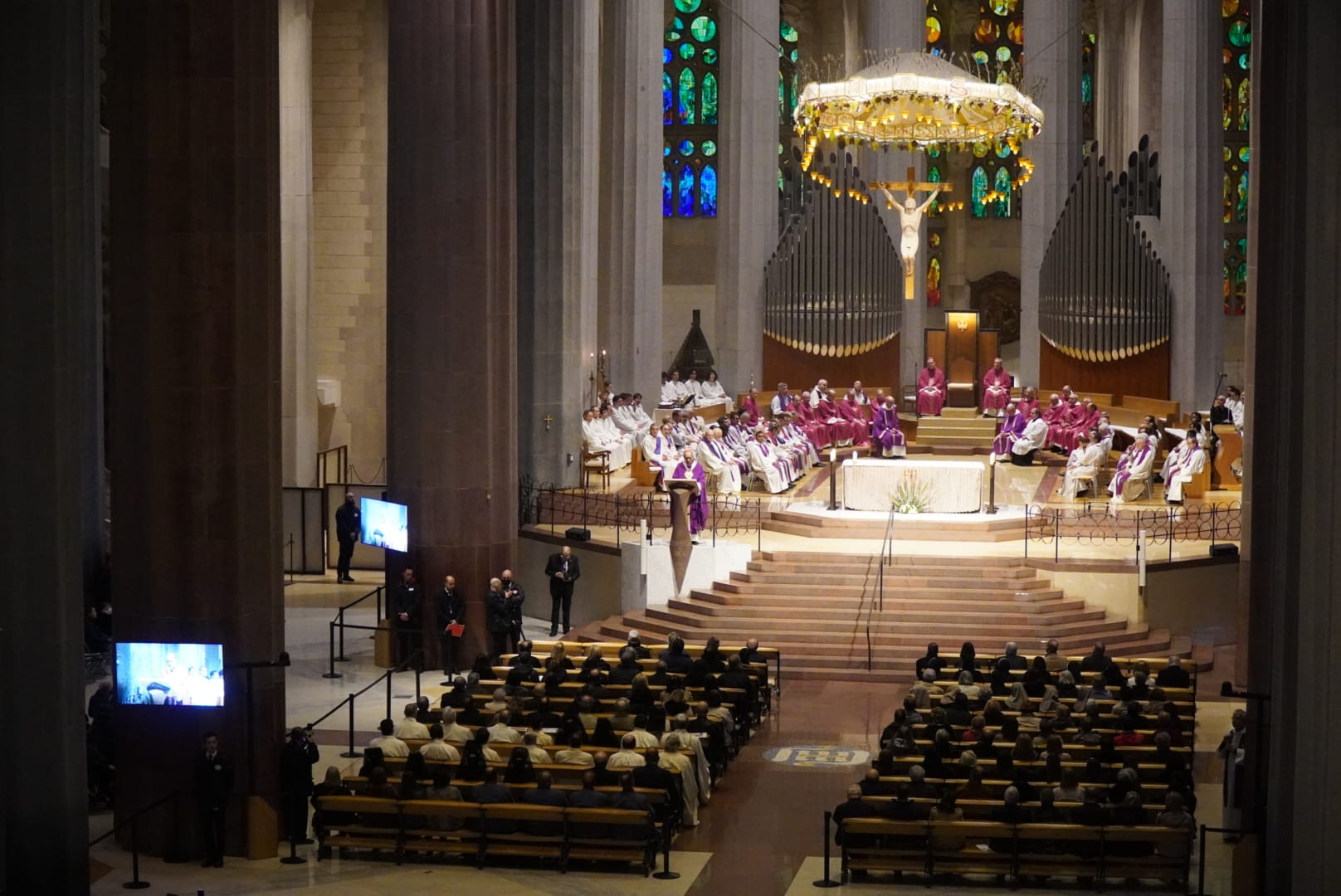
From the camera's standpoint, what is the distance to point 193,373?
59.9ft

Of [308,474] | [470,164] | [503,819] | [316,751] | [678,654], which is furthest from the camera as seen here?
[308,474]

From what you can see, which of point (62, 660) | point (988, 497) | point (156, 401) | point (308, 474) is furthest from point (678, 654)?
point (308, 474)

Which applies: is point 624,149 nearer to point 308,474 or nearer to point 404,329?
point 308,474

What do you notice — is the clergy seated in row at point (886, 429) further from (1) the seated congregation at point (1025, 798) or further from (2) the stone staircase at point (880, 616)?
(1) the seated congregation at point (1025, 798)

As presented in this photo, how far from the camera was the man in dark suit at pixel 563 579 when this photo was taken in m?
27.8

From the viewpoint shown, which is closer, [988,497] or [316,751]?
[316,751]

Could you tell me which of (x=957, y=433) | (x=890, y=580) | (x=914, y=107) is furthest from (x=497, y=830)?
(x=957, y=433)

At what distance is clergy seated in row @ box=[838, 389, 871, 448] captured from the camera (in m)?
38.4

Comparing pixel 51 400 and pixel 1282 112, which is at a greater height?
pixel 1282 112

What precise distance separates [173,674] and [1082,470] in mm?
17867

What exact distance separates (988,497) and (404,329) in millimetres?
10410

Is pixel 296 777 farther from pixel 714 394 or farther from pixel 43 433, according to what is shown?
pixel 714 394

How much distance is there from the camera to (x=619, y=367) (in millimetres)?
39312

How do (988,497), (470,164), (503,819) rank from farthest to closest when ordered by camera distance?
(988,497) < (470,164) < (503,819)
